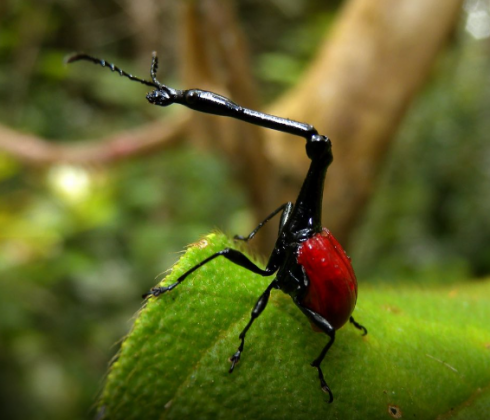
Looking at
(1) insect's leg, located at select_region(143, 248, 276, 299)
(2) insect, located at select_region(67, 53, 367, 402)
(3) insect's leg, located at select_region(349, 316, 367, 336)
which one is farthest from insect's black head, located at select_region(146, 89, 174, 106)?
(3) insect's leg, located at select_region(349, 316, 367, 336)

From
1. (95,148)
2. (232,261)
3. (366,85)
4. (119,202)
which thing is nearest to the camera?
(232,261)

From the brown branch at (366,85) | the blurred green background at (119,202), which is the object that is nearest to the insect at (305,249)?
the brown branch at (366,85)

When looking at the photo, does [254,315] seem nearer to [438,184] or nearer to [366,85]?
[366,85]

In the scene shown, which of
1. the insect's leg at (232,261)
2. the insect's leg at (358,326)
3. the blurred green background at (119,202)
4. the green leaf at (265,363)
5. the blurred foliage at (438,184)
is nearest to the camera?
the green leaf at (265,363)

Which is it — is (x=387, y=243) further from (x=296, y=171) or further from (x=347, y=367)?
(x=347, y=367)

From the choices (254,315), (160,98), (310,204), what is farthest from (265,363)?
(160,98)

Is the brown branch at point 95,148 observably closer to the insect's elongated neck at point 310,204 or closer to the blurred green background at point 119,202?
the blurred green background at point 119,202

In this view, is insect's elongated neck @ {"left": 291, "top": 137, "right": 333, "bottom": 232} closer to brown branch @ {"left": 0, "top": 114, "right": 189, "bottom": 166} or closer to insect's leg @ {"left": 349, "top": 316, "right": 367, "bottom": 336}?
insect's leg @ {"left": 349, "top": 316, "right": 367, "bottom": 336}

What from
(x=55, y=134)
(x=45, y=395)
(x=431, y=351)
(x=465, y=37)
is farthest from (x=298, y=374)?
(x=465, y=37)
